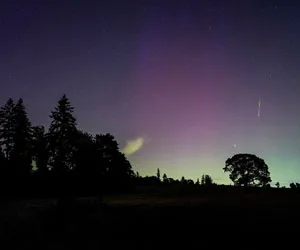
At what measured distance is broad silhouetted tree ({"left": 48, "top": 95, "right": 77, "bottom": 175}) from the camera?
53.4 metres

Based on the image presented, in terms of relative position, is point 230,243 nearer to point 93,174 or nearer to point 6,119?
point 93,174

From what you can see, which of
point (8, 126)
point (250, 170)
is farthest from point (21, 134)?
point (250, 170)

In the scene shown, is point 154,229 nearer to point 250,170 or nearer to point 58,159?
point 58,159

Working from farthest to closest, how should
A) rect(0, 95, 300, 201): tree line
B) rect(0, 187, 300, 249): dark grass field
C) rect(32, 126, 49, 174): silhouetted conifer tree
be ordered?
rect(32, 126, 49, 174): silhouetted conifer tree < rect(0, 95, 300, 201): tree line < rect(0, 187, 300, 249): dark grass field

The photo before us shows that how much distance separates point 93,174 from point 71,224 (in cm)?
2757

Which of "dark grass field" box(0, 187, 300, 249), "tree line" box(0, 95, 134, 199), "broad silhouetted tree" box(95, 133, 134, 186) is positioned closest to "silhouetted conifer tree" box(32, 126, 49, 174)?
"tree line" box(0, 95, 134, 199)

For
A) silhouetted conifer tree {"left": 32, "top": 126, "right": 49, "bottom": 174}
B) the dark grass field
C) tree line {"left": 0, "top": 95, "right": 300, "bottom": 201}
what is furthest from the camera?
silhouetted conifer tree {"left": 32, "top": 126, "right": 49, "bottom": 174}

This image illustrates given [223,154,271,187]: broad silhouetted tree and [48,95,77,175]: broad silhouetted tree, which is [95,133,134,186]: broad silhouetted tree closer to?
[48,95,77,175]: broad silhouetted tree

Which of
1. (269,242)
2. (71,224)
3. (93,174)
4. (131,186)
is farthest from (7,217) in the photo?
(131,186)

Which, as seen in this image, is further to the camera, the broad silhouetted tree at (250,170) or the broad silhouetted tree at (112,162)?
the broad silhouetted tree at (250,170)

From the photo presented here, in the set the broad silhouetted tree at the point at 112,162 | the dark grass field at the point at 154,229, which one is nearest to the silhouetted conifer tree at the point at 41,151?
the broad silhouetted tree at the point at 112,162

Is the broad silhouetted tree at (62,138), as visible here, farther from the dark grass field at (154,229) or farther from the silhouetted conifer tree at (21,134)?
the dark grass field at (154,229)

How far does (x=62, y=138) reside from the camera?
183ft

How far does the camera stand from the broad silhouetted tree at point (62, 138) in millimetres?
53406
